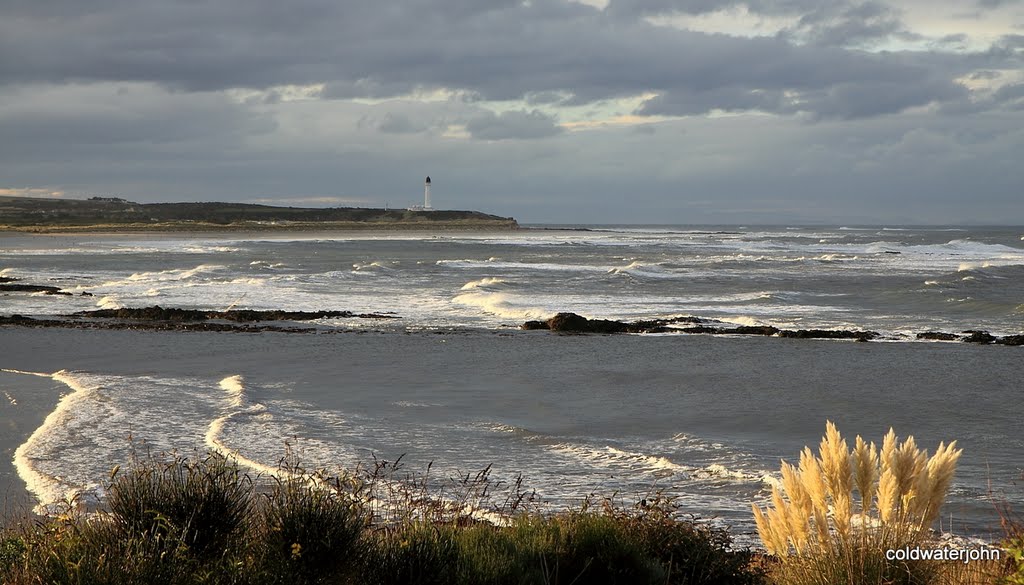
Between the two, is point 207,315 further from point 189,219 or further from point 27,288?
point 189,219

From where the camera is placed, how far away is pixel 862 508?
13.9 ft

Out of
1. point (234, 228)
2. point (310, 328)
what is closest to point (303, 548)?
point (310, 328)

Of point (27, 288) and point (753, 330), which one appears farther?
point (27, 288)

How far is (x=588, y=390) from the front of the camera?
51.0 feet

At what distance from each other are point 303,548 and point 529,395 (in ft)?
33.6

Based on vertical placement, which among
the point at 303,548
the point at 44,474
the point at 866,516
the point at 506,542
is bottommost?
the point at 44,474

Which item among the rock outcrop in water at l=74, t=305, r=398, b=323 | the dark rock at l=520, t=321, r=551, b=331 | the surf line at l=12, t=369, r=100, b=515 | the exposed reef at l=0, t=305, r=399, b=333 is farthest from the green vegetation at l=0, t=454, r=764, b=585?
the rock outcrop in water at l=74, t=305, r=398, b=323

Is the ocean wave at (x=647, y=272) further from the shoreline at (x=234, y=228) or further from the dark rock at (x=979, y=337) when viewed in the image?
the shoreline at (x=234, y=228)

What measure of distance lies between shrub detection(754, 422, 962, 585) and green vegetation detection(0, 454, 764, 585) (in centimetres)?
102

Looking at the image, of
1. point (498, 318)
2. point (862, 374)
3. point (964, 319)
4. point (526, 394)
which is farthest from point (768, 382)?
point (964, 319)

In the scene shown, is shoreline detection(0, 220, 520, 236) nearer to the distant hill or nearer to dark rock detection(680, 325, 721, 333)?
the distant hill

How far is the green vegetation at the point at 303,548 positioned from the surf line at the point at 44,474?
1.59ft

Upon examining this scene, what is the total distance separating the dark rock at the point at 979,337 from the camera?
2242 cm

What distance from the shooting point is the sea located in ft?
31.4
